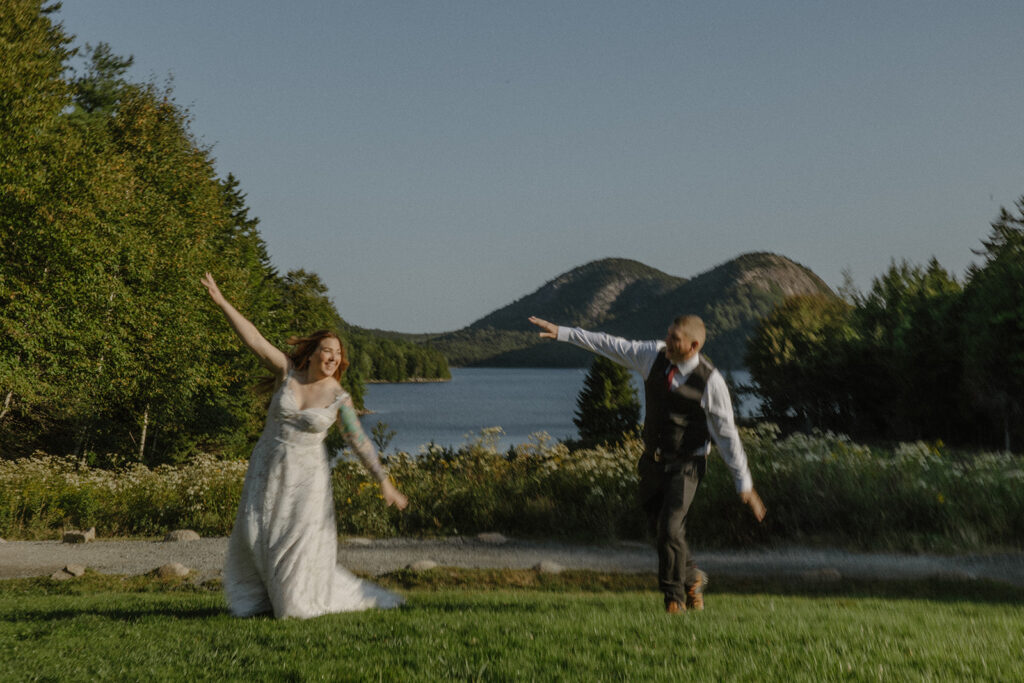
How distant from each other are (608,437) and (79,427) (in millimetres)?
19226

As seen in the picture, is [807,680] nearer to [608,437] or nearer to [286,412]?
[286,412]

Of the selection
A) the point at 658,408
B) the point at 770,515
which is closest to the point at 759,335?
→ the point at 770,515

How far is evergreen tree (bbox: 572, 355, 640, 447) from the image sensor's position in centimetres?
3350

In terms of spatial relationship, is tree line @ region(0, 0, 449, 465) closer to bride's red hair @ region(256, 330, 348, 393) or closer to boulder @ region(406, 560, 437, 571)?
boulder @ region(406, 560, 437, 571)

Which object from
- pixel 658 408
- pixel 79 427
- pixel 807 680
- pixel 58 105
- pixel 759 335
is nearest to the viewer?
pixel 807 680

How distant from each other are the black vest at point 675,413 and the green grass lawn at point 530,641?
1.19m

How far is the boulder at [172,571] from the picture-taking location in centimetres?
901

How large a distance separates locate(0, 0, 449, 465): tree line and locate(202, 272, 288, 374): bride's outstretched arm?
15.1 meters

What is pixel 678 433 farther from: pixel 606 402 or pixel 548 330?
pixel 606 402

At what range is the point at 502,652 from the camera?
4566mm

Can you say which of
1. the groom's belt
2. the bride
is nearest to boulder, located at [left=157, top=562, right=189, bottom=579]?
the bride

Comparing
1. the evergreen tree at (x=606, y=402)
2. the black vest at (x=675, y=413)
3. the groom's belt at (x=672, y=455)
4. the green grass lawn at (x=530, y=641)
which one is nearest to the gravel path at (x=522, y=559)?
the green grass lawn at (x=530, y=641)

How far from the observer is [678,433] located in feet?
18.9

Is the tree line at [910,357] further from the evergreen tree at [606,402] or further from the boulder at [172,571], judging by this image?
the boulder at [172,571]
